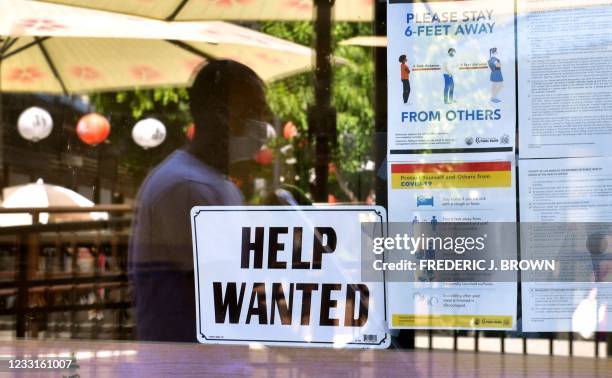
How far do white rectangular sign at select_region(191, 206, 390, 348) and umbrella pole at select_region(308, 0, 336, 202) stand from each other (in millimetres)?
290

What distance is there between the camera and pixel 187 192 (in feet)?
7.29

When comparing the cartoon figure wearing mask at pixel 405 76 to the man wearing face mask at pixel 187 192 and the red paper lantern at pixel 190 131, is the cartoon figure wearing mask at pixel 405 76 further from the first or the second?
the red paper lantern at pixel 190 131

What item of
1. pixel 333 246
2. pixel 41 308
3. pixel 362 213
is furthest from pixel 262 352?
pixel 41 308

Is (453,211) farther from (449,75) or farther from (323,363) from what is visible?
(323,363)

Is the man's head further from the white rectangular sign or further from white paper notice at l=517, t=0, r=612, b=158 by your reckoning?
white paper notice at l=517, t=0, r=612, b=158

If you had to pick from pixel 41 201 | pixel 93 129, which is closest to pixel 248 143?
pixel 93 129

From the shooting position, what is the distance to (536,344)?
6.13 feet

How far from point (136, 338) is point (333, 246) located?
77 centimetres

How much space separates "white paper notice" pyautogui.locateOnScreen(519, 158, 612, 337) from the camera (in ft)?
5.88

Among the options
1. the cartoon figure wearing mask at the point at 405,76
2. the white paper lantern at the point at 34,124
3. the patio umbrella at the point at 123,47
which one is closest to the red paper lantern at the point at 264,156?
the patio umbrella at the point at 123,47

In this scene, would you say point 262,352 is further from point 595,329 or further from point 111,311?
point 111,311

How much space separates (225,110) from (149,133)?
1216 mm

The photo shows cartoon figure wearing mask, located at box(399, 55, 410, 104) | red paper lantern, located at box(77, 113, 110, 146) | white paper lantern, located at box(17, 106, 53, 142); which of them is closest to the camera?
cartoon figure wearing mask, located at box(399, 55, 410, 104)

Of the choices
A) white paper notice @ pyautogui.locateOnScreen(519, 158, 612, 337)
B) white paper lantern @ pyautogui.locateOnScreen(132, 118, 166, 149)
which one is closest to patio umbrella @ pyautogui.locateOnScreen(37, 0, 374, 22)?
white paper lantern @ pyautogui.locateOnScreen(132, 118, 166, 149)
